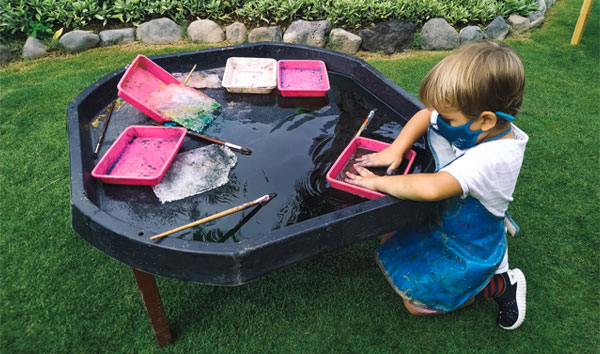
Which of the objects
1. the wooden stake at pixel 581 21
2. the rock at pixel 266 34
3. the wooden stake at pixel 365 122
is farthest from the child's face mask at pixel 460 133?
the wooden stake at pixel 581 21

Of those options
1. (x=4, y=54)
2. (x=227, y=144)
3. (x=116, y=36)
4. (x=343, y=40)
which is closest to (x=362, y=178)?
(x=227, y=144)

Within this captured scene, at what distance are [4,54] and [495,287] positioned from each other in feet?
15.7

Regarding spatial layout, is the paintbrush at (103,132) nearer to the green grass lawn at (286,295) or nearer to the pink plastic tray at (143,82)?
the pink plastic tray at (143,82)

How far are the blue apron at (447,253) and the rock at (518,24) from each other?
13.1 feet

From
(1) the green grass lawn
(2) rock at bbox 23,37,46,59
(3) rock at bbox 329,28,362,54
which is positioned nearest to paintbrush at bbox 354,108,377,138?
(1) the green grass lawn

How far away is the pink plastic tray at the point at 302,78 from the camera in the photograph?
2289 millimetres

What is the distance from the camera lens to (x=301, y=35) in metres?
4.40

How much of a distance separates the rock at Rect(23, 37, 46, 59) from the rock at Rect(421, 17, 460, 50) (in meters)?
4.08

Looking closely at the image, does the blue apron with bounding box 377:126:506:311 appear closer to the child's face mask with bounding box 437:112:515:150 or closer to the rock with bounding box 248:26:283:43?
the child's face mask with bounding box 437:112:515:150

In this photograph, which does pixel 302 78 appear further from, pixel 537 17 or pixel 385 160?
pixel 537 17

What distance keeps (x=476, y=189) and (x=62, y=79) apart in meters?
3.83

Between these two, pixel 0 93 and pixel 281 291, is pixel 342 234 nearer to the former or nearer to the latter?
pixel 281 291

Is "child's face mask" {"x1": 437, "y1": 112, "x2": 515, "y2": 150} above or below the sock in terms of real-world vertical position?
above

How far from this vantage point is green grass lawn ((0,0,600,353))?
1939 mm
